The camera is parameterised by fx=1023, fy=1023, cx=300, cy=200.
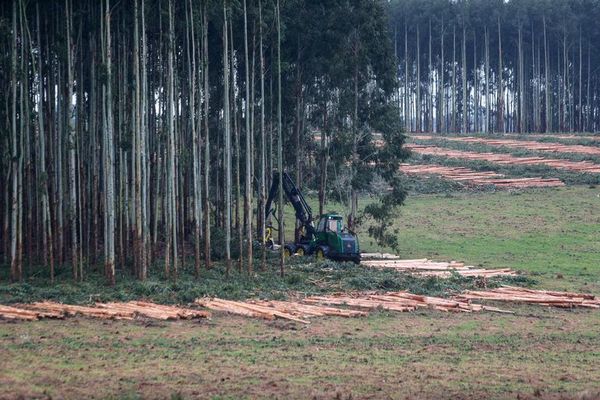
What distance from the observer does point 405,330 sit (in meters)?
25.0

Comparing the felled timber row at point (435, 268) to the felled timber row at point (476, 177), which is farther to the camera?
the felled timber row at point (476, 177)

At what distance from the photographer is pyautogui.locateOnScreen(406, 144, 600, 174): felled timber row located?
75500 millimetres

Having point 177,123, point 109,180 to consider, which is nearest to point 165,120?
point 177,123

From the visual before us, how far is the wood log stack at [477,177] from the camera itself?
229ft

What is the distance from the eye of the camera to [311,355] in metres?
20.8

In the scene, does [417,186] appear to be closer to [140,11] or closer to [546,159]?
[546,159]

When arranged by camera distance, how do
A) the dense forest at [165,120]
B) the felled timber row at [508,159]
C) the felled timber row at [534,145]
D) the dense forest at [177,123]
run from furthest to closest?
1. the felled timber row at [534,145]
2. the felled timber row at [508,159]
3. the dense forest at [177,123]
4. the dense forest at [165,120]

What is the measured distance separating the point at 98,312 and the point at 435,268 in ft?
58.2

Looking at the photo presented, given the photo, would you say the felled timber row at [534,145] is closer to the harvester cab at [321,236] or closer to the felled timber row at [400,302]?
the harvester cab at [321,236]

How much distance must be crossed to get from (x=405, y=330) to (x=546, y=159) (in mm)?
58227

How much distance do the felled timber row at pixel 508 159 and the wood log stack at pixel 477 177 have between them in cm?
296

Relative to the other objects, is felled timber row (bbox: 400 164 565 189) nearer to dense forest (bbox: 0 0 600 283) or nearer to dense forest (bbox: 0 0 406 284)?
dense forest (bbox: 0 0 600 283)

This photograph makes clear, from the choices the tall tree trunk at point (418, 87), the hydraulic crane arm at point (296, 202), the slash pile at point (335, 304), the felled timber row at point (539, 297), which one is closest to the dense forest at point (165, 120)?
the hydraulic crane arm at point (296, 202)

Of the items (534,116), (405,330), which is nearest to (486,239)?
(405,330)
